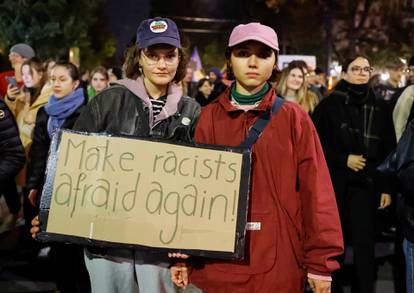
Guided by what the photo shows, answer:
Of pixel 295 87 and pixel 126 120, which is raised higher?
pixel 295 87

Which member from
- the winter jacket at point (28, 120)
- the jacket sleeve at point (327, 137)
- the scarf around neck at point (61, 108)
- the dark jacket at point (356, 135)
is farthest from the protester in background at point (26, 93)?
the dark jacket at point (356, 135)

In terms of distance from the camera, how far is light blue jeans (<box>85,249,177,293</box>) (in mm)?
3033

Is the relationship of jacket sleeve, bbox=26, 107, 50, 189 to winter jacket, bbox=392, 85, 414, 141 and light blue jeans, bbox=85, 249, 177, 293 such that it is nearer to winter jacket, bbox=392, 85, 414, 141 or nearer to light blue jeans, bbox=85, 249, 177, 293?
light blue jeans, bbox=85, 249, 177, 293

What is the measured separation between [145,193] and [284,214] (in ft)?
2.14

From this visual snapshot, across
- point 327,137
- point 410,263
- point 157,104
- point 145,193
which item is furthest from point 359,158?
point 145,193

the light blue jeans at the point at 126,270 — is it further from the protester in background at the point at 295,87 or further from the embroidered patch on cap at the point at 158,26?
the protester in background at the point at 295,87

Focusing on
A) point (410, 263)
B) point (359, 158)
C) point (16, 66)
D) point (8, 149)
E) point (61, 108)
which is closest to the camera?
point (410, 263)

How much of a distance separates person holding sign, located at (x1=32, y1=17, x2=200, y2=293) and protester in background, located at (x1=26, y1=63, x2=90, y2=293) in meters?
1.71

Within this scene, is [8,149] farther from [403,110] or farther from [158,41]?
[403,110]

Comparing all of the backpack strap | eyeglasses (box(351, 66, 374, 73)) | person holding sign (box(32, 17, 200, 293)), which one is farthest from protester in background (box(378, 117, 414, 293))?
eyeglasses (box(351, 66, 374, 73))

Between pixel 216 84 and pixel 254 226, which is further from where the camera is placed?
pixel 216 84

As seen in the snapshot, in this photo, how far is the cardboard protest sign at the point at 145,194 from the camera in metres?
2.67

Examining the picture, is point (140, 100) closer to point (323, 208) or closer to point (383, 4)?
point (323, 208)

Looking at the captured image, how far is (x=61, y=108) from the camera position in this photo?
478cm
